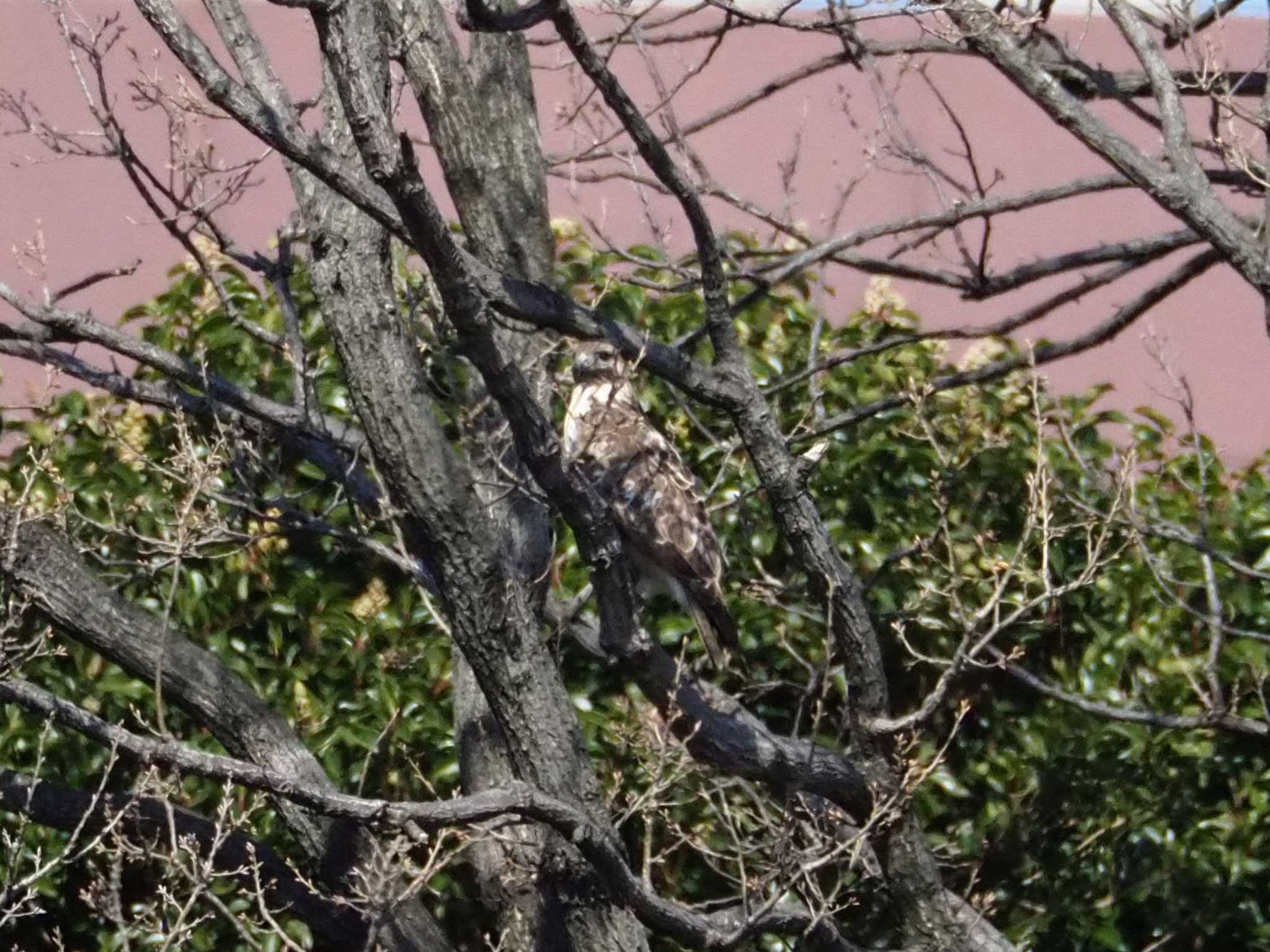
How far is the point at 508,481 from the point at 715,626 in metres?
1.11

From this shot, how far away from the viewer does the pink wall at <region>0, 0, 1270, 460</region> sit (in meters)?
6.55

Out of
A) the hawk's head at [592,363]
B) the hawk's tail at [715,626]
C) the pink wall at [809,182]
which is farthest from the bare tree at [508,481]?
the pink wall at [809,182]

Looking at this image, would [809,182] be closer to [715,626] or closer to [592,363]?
[592,363]

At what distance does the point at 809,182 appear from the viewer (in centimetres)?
696

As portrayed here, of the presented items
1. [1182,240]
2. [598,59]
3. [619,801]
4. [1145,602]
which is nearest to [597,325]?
[598,59]

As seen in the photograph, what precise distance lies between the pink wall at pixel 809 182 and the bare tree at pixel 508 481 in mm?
1809

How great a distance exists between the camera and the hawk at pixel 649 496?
5.02m

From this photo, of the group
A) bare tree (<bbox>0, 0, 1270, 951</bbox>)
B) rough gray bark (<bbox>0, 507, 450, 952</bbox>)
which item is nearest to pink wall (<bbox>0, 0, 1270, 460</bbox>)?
bare tree (<bbox>0, 0, 1270, 951</bbox>)

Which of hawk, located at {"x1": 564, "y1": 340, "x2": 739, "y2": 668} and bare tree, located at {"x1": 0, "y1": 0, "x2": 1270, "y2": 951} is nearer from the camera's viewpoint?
bare tree, located at {"x1": 0, "y1": 0, "x2": 1270, "y2": 951}

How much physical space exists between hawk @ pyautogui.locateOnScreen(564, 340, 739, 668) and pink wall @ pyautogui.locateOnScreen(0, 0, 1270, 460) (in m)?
1.24

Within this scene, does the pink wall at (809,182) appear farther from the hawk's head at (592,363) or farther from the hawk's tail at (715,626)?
the hawk's tail at (715,626)

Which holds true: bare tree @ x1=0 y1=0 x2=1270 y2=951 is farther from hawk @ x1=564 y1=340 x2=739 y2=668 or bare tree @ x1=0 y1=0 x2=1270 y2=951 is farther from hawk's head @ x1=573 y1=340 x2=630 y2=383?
hawk's head @ x1=573 y1=340 x2=630 y2=383

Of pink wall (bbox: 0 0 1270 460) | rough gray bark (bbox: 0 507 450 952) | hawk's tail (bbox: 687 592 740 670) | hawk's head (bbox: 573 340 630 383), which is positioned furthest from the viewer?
pink wall (bbox: 0 0 1270 460)

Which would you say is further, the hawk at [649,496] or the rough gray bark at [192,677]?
the hawk at [649,496]
